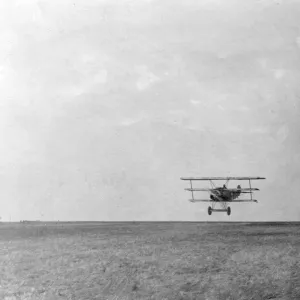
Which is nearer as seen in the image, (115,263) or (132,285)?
(132,285)

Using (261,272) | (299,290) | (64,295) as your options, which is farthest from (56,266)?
(299,290)

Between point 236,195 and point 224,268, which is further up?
point 236,195

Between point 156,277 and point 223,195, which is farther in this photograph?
point 223,195

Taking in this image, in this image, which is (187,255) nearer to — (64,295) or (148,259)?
(148,259)

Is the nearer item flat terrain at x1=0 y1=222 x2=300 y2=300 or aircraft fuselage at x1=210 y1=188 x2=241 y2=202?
flat terrain at x1=0 y1=222 x2=300 y2=300

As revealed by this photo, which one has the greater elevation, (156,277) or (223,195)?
(223,195)

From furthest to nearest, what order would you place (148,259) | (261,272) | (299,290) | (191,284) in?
(148,259) → (261,272) → (191,284) → (299,290)

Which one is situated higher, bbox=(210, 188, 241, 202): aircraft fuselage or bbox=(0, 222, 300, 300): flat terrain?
bbox=(210, 188, 241, 202): aircraft fuselage

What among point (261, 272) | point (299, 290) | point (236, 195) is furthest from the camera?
point (236, 195)

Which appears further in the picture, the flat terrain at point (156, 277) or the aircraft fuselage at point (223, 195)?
the aircraft fuselage at point (223, 195)

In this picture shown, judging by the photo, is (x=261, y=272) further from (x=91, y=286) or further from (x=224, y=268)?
(x=91, y=286)

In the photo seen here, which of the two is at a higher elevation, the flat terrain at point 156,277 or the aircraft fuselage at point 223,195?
the aircraft fuselage at point 223,195
